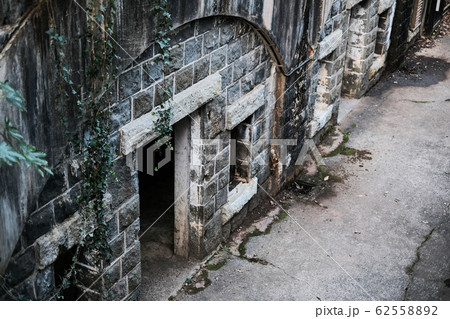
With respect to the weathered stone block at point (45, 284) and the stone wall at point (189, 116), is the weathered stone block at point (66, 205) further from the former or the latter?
the weathered stone block at point (45, 284)

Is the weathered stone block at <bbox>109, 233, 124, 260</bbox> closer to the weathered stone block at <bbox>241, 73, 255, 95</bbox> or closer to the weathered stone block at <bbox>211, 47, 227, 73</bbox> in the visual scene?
the weathered stone block at <bbox>211, 47, 227, 73</bbox>

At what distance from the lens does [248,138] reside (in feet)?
25.4

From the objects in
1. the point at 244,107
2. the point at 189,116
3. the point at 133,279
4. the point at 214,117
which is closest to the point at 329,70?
the point at 244,107

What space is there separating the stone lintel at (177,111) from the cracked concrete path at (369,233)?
200cm

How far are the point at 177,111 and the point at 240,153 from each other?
2034mm

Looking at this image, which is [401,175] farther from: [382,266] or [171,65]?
[171,65]

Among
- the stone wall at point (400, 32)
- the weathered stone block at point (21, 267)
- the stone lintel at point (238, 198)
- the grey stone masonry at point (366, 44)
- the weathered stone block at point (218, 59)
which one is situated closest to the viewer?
the weathered stone block at point (21, 267)

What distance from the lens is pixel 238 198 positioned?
305 inches

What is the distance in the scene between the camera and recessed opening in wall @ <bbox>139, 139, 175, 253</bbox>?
7742 millimetres

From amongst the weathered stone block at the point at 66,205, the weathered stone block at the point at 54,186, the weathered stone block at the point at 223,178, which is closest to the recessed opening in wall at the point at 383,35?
the weathered stone block at the point at 223,178

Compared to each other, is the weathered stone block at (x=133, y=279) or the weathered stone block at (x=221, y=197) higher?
the weathered stone block at (x=221, y=197)

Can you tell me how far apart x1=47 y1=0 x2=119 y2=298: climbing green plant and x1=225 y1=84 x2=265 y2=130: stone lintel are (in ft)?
6.52

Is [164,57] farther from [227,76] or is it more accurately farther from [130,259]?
[130,259]

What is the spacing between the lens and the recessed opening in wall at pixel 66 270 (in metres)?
5.43
